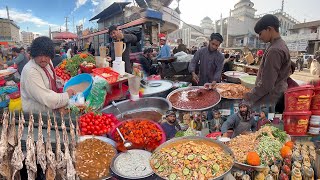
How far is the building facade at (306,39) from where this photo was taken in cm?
2560

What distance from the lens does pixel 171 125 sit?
7.75 ft

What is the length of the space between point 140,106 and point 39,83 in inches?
49.0

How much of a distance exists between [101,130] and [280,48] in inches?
80.7

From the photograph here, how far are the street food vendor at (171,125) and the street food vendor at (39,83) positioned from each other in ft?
3.44

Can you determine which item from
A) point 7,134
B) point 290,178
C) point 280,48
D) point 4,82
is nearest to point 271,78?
point 280,48

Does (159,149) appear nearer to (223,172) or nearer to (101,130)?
(223,172)

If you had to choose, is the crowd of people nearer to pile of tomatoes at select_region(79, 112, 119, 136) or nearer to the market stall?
the market stall

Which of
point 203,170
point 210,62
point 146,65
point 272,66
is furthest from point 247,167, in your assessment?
point 146,65

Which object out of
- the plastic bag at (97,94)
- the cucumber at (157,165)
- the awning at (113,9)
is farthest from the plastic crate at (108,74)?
the awning at (113,9)

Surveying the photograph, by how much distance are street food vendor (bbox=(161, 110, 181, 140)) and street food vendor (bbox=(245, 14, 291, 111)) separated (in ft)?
3.14

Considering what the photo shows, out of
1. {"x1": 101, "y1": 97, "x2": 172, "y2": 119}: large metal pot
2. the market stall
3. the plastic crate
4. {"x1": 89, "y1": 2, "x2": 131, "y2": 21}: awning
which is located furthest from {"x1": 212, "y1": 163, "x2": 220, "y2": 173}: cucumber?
{"x1": 89, "y1": 2, "x2": 131, "y2": 21}: awning

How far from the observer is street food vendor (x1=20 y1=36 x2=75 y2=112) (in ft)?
6.46

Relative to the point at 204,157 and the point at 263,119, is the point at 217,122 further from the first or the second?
the point at 204,157

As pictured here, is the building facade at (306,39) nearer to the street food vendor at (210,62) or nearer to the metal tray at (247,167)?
the street food vendor at (210,62)
